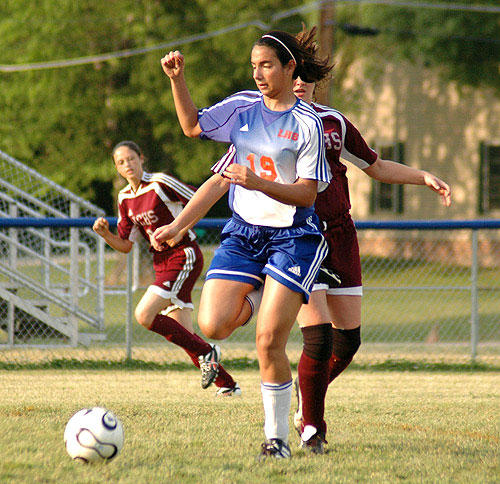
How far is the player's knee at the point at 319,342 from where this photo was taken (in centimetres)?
502

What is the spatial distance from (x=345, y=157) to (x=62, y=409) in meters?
2.64

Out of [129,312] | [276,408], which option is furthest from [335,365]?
[129,312]

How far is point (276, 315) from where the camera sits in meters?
4.60

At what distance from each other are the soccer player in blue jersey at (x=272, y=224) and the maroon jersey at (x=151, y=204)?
118 inches

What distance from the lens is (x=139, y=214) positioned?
7.84 metres

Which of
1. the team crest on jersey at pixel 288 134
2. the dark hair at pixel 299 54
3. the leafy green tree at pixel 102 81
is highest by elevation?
the leafy green tree at pixel 102 81

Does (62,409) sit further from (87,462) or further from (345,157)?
(345,157)

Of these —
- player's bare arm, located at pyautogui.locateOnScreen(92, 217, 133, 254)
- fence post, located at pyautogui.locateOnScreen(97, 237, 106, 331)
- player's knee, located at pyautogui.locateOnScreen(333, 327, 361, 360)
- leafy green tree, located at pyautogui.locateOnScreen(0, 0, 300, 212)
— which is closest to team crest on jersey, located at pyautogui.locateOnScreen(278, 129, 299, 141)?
player's bare arm, located at pyautogui.locateOnScreen(92, 217, 133, 254)

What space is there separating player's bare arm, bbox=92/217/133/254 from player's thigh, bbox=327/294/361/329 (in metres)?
1.51

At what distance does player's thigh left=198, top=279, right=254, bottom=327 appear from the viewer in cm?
464

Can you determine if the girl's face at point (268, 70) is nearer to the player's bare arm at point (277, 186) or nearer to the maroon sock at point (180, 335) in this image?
the player's bare arm at point (277, 186)

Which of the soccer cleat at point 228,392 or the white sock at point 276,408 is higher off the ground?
the white sock at point 276,408

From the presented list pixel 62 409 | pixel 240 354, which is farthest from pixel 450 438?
pixel 240 354

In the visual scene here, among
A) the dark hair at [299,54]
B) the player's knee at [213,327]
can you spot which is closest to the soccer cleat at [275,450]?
the player's knee at [213,327]
